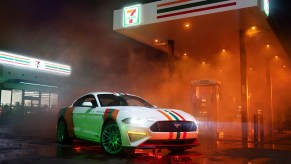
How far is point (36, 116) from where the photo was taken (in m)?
20.4

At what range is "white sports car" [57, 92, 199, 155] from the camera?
5.62 m

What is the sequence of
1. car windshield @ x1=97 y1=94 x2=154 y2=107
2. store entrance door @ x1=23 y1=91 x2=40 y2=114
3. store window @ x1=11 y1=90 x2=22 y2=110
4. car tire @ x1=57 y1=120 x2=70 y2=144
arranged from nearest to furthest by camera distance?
car windshield @ x1=97 y1=94 x2=154 y2=107 < car tire @ x1=57 y1=120 x2=70 y2=144 < store window @ x1=11 y1=90 x2=22 y2=110 < store entrance door @ x1=23 y1=91 x2=40 y2=114

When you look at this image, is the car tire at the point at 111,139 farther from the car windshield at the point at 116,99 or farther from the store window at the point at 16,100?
the store window at the point at 16,100

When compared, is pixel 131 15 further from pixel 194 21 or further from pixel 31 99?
pixel 31 99

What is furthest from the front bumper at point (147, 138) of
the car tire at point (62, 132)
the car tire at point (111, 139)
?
the car tire at point (62, 132)

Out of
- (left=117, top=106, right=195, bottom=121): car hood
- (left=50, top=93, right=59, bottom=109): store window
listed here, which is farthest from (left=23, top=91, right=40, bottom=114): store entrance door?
(left=117, top=106, right=195, bottom=121): car hood

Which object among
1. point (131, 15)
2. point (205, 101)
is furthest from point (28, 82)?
point (205, 101)

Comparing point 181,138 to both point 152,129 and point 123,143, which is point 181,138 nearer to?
point 152,129

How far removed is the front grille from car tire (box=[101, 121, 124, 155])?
75cm

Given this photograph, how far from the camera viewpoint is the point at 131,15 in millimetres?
13586

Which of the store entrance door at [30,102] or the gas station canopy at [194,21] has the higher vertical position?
the gas station canopy at [194,21]

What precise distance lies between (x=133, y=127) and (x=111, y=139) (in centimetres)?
67

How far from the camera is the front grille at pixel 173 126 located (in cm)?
564

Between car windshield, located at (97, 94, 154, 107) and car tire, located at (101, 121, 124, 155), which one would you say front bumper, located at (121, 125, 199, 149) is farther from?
car windshield, located at (97, 94, 154, 107)
